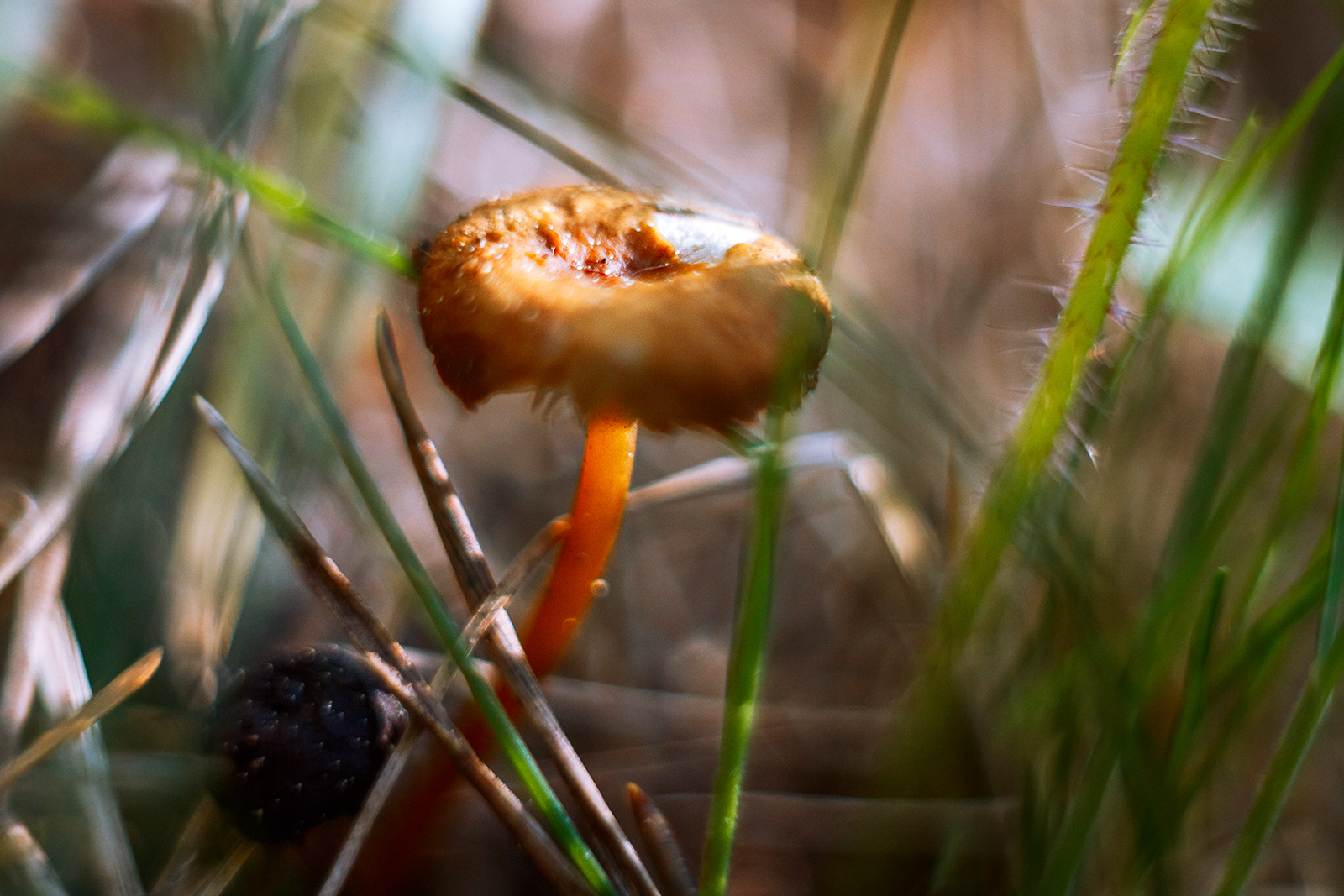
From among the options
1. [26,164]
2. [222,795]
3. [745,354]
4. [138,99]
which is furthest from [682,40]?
[222,795]

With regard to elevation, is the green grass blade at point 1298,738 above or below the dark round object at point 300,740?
above

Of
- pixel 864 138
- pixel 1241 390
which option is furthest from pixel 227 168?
pixel 1241 390

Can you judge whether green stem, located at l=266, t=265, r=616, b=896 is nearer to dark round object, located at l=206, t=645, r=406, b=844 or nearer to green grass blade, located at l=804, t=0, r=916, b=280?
dark round object, located at l=206, t=645, r=406, b=844

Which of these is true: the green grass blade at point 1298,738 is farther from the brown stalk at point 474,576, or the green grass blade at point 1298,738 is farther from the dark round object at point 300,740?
the dark round object at point 300,740

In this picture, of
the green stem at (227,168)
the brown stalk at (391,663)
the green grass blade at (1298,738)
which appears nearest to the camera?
the green grass blade at (1298,738)

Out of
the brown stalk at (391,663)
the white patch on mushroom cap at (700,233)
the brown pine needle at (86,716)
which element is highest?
the white patch on mushroom cap at (700,233)

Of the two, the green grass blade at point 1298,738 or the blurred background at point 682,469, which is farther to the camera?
the blurred background at point 682,469

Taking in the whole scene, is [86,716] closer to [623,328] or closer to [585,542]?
[585,542]

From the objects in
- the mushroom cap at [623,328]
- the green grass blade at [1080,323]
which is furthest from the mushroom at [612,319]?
the green grass blade at [1080,323]
